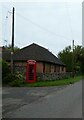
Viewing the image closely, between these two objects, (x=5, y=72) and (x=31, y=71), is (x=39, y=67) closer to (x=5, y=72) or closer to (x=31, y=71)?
(x=31, y=71)

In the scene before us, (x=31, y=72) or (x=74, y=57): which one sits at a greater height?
(x=74, y=57)

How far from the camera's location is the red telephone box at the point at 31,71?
35.5 meters

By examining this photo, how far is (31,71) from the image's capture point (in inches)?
1416

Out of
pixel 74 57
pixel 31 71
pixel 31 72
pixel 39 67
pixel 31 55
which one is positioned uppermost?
pixel 74 57

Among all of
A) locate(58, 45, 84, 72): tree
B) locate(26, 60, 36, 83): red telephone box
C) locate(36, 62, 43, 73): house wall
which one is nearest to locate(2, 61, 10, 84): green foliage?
locate(26, 60, 36, 83): red telephone box

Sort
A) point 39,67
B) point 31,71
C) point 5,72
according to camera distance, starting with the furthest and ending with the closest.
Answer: point 39,67 < point 31,71 < point 5,72

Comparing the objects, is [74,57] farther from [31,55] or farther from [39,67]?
[39,67]

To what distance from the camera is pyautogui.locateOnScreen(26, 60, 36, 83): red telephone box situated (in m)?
35.5

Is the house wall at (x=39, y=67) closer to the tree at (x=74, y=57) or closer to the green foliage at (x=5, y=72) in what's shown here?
the green foliage at (x=5, y=72)

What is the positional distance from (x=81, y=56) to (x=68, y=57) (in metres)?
11.9

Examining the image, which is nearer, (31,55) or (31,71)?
(31,71)

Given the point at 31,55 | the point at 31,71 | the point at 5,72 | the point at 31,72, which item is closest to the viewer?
the point at 5,72

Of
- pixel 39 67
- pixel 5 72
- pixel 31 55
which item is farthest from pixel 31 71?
pixel 31 55

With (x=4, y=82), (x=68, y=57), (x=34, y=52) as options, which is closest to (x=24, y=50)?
(x=34, y=52)
